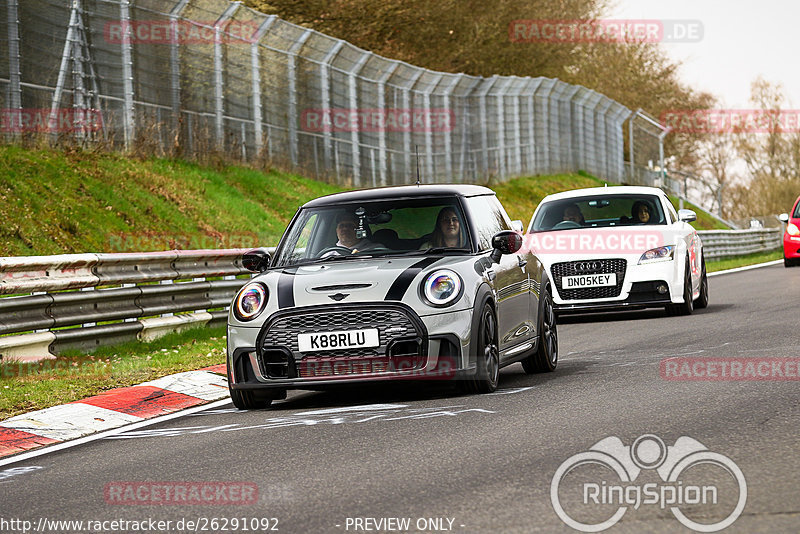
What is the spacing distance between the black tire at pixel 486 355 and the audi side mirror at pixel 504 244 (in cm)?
65

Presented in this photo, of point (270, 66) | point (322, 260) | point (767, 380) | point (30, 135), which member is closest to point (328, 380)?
point (322, 260)

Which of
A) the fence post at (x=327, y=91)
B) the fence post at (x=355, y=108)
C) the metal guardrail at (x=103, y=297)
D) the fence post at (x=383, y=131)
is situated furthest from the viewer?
the fence post at (x=383, y=131)

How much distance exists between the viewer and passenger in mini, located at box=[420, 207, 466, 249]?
31.3 ft

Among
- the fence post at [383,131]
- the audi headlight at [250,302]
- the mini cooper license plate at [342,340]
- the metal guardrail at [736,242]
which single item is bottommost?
the metal guardrail at [736,242]

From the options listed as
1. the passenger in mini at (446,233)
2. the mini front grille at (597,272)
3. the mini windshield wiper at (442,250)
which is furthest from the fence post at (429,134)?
the mini windshield wiper at (442,250)

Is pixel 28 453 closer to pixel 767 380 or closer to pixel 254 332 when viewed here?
pixel 254 332

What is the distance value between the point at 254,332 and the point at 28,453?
1689 millimetres

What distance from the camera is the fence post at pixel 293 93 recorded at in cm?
2702

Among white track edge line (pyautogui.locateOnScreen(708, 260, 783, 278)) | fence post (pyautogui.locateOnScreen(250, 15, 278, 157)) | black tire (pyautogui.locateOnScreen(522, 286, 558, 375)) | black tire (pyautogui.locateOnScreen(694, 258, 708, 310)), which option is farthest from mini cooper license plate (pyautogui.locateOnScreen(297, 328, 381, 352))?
white track edge line (pyautogui.locateOnScreen(708, 260, 783, 278))

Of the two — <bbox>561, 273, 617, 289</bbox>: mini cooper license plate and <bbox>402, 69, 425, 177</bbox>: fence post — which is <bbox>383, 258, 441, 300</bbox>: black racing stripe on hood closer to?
<bbox>561, 273, 617, 289</bbox>: mini cooper license plate

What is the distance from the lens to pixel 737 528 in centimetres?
470

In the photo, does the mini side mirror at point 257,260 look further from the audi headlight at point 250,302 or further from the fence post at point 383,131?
the fence post at point 383,131

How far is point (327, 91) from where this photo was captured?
2873 cm

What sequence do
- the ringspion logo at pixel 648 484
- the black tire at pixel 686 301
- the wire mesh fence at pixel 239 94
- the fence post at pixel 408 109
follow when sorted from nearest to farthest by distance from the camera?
the ringspion logo at pixel 648 484 < the black tire at pixel 686 301 < the wire mesh fence at pixel 239 94 < the fence post at pixel 408 109
